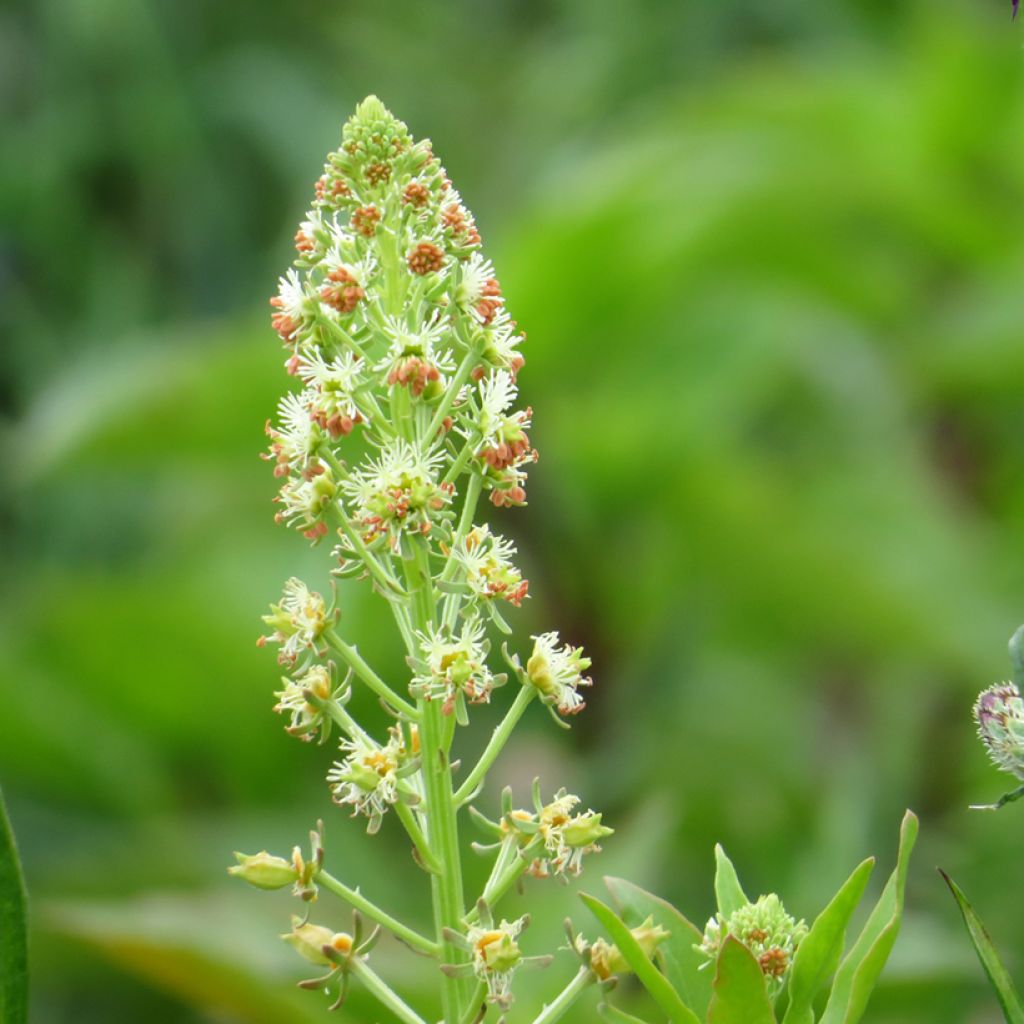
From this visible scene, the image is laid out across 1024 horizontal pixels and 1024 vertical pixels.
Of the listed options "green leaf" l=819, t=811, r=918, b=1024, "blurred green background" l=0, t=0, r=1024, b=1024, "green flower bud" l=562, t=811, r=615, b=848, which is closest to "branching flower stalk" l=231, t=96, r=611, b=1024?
"green flower bud" l=562, t=811, r=615, b=848

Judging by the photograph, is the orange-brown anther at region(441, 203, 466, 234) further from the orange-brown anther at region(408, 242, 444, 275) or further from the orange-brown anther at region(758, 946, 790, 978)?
the orange-brown anther at region(758, 946, 790, 978)

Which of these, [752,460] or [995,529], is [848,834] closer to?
[995,529]

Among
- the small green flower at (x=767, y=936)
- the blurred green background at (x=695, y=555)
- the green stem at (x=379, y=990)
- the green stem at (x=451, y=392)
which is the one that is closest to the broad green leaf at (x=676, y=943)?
the small green flower at (x=767, y=936)

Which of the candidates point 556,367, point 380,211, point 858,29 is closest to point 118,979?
point 556,367

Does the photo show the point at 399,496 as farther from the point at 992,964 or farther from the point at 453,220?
the point at 992,964

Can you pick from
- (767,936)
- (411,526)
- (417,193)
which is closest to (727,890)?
(767,936)
